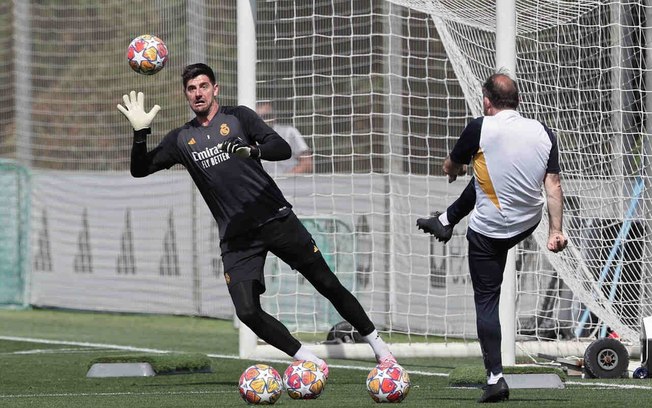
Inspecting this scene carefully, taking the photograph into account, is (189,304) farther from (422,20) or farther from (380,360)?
(380,360)

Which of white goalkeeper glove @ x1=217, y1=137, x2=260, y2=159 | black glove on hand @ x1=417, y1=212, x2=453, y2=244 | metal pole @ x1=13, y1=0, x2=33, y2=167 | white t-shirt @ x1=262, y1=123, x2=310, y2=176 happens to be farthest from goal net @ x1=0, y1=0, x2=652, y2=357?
white goalkeeper glove @ x1=217, y1=137, x2=260, y2=159

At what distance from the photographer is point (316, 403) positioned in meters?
8.16

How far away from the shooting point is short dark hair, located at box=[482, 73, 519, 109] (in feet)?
26.5

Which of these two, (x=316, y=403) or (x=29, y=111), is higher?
(x=29, y=111)

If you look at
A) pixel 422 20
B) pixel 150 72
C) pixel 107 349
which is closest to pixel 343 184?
pixel 422 20

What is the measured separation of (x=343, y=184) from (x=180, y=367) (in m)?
3.99

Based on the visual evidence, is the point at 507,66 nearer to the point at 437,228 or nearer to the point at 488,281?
the point at 437,228

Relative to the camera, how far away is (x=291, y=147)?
1408 cm

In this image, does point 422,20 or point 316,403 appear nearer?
point 316,403

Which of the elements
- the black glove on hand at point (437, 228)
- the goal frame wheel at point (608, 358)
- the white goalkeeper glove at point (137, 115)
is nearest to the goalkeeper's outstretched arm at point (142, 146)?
the white goalkeeper glove at point (137, 115)

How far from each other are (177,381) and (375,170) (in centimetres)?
542

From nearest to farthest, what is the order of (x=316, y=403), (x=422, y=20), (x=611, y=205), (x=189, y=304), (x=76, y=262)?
(x=316, y=403), (x=611, y=205), (x=422, y=20), (x=189, y=304), (x=76, y=262)

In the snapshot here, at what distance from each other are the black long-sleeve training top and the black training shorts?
0.05m

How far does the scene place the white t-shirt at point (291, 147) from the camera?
46.7 feet
